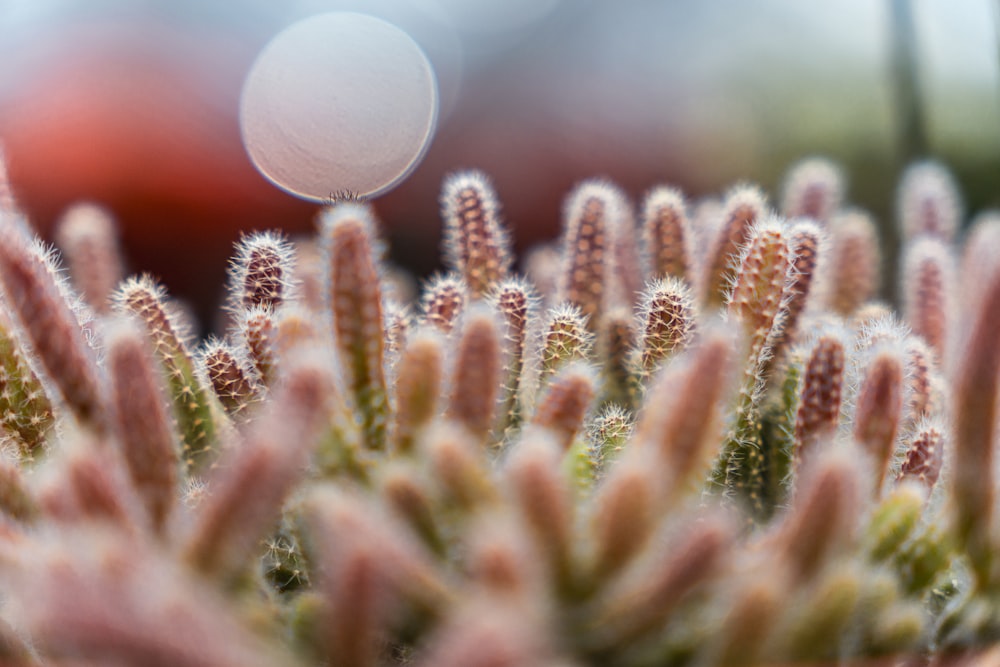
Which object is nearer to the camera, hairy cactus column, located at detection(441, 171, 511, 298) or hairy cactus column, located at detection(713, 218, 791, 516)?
hairy cactus column, located at detection(713, 218, 791, 516)

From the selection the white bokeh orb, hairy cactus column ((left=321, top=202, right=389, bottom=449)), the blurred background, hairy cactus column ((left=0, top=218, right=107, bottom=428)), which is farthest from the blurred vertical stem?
hairy cactus column ((left=0, top=218, right=107, bottom=428))

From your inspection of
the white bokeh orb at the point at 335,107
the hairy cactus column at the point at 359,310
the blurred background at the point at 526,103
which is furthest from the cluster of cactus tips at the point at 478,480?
the blurred background at the point at 526,103

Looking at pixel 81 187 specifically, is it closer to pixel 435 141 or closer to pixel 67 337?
pixel 435 141

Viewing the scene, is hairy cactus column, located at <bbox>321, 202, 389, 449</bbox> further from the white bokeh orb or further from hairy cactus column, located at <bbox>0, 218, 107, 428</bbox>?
the white bokeh orb

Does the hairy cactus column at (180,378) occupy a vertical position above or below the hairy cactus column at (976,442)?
above

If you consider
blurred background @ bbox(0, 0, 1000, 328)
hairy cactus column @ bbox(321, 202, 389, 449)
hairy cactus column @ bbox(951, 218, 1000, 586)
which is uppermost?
blurred background @ bbox(0, 0, 1000, 328)

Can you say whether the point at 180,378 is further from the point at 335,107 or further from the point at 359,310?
the point at 335,107

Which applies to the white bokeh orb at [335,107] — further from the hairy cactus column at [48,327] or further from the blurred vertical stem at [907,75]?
the blurred vertical stem at [907,75]
